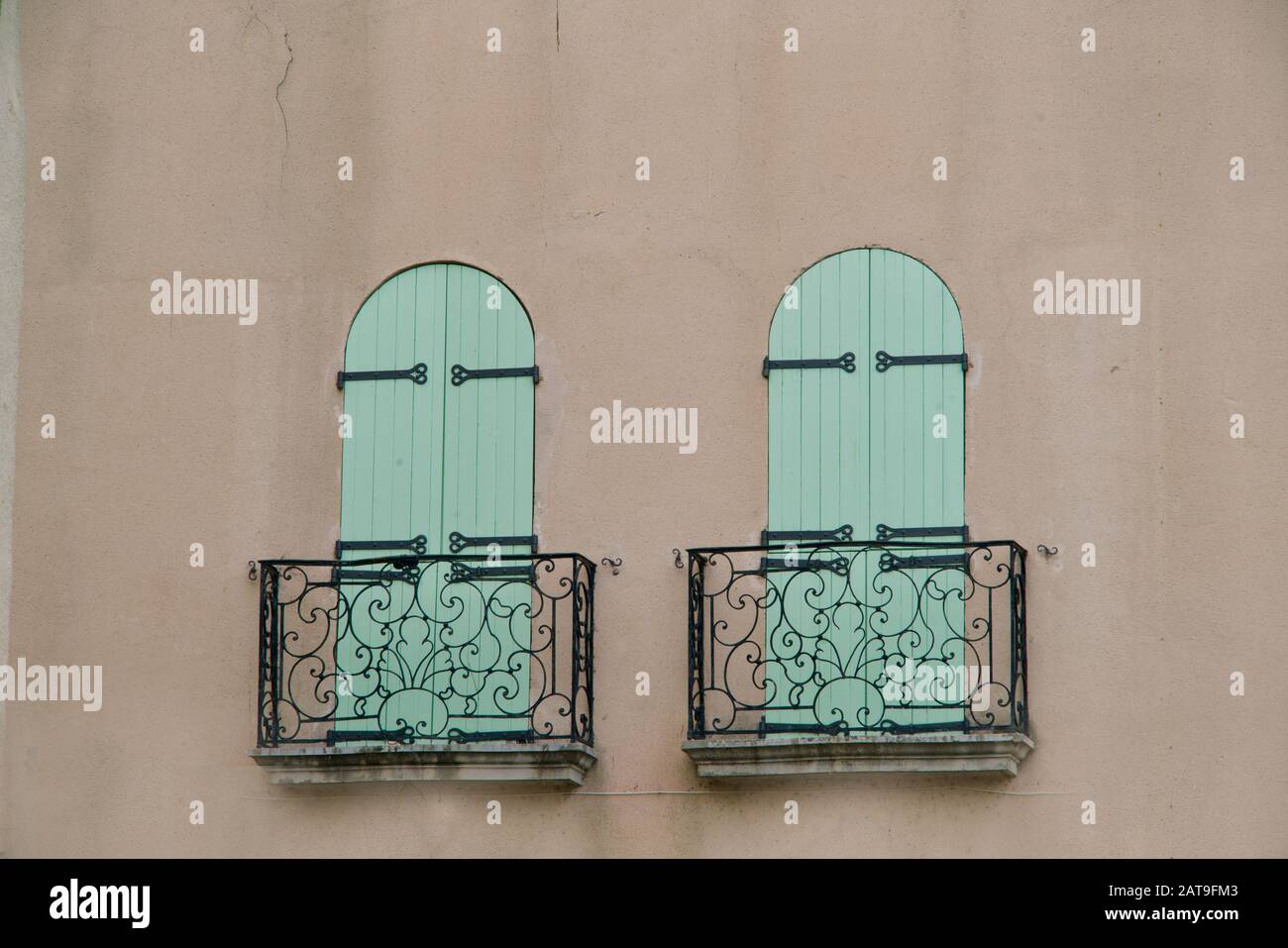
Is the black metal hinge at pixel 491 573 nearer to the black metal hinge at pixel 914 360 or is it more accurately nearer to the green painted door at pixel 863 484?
the green painted door at pixel 863 484

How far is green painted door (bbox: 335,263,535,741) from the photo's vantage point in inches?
571

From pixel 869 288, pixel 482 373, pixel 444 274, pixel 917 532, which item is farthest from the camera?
pixel 444 274

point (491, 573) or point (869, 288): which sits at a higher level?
point (869, 288)

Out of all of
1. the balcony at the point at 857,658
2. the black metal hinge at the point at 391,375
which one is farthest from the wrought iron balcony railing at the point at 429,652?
the black metal hinge at the point at 391,375

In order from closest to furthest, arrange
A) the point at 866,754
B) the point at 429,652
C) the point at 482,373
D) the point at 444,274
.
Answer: the point at 866,754
the point at 429,652
the point at 482,373
the point at 444,274

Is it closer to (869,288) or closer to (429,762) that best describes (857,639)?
(869,288)

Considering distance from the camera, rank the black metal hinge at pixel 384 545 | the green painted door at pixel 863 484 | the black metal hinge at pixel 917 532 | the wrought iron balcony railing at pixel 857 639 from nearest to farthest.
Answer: the wrought iron balcony railing at pixel 857 639
the green painted door at pixel 863 484
the black metal hinge at pixel 917 532
the black metal hinge at pixel 384 545

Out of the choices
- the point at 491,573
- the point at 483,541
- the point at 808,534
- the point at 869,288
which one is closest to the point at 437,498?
the point at 483,541

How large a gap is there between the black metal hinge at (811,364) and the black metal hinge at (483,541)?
5.51ft

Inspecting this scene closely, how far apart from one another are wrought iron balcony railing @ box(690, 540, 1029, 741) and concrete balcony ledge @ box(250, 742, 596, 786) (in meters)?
0.77

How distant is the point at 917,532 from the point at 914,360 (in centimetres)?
102

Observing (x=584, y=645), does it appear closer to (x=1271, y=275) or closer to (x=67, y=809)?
(x=67, y=809)

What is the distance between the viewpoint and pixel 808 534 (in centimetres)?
1445

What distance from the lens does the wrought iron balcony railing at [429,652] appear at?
1445 centimetres
